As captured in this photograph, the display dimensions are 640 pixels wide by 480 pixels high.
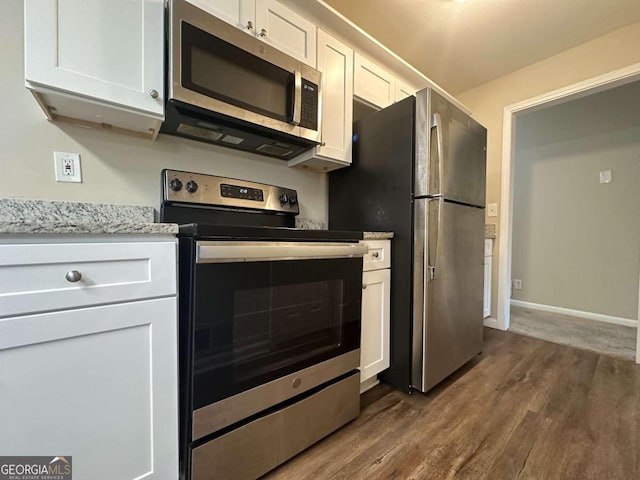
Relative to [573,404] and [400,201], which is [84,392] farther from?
[573,404]

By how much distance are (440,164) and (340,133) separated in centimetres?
58

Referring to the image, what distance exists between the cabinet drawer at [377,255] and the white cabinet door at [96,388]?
2.98ft

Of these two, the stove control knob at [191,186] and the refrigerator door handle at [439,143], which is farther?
the refrigerator door handle at [439,143]

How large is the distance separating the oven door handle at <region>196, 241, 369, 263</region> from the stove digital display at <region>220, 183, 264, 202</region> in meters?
0.60

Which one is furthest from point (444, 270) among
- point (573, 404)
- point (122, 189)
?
point (122, 189)

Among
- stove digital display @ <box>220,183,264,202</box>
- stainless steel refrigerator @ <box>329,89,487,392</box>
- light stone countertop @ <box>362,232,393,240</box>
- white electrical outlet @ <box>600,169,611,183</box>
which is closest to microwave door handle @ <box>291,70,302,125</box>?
stove digital display @ <box>220,183,264,202</box>

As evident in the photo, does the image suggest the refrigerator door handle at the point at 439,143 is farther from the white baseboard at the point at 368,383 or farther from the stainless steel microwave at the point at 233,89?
the white baseboard at the point at 368,383

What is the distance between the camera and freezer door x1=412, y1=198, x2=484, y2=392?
57.4 inches

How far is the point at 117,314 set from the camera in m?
0.75

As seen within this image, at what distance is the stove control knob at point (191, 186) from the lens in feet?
4.30

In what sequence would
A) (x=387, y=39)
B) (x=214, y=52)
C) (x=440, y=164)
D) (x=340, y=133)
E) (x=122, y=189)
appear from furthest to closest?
(x=387, y=39) < (x=340, y=133) < (x=440, y=164) < (x=122, y=189) < (x=214, y=52)

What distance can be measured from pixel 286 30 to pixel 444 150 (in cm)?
100

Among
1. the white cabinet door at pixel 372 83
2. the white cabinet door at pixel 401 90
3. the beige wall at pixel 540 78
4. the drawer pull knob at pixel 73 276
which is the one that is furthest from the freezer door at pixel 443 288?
the drawer pull knob at pixel 73 276

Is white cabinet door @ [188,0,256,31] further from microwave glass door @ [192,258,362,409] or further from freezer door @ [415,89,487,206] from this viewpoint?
microwave glass door @ [192,258,362,409]
